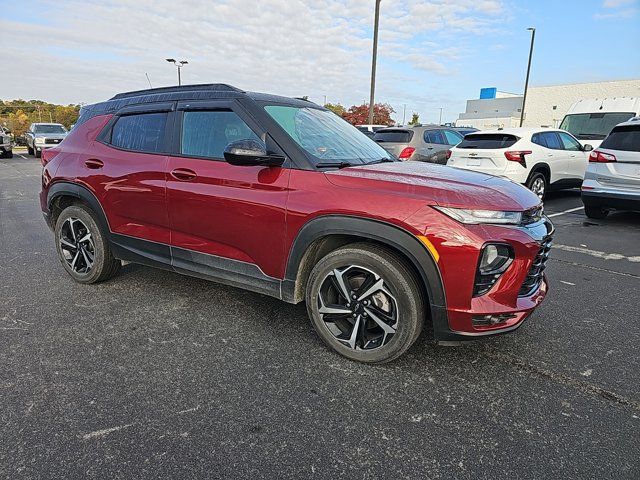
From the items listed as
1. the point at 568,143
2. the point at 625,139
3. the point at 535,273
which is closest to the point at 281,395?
the point at 535,273

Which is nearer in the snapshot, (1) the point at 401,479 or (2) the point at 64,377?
(1) the point at 401,479

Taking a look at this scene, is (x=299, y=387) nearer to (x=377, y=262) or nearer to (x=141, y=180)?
(x=377, y=262)

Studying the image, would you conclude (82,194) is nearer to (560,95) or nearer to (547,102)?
(560,95)

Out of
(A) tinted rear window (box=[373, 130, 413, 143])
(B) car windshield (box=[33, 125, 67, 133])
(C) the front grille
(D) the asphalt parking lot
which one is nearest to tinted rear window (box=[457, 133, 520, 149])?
(A) tinted rear window (box=[373, 130, 413, 143])

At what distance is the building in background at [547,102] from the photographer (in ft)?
134

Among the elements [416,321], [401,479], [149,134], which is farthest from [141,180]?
[401,479]

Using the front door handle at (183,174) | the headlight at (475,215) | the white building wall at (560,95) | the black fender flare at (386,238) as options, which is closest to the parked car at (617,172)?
the headlight at (475,215)

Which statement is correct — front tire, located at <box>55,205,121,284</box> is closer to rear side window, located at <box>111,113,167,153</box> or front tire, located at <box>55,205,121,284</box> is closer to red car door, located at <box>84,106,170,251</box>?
red car door, located at <box>84,106,170,251</box>

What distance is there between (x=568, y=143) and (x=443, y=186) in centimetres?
842

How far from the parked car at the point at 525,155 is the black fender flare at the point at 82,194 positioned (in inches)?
243

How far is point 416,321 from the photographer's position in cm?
251

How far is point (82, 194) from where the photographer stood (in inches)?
150

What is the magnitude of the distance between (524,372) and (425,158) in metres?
7.99

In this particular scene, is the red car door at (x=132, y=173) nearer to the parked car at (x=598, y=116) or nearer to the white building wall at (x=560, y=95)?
the parked car at (x=598, y=116)
